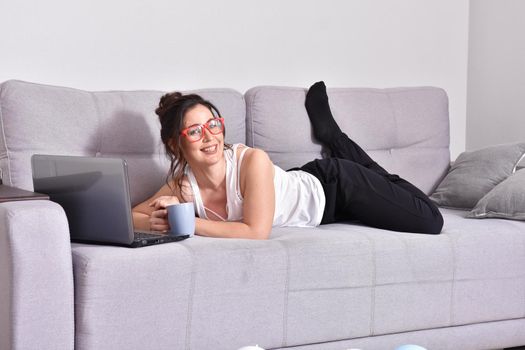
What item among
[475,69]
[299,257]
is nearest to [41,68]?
[299,257]

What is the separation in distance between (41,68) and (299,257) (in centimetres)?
148

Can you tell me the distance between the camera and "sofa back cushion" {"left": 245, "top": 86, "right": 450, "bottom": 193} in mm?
3285

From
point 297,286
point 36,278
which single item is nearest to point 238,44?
point 297,286

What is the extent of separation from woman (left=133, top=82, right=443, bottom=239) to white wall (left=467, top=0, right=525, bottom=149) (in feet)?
4.65

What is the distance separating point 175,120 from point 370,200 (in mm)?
777

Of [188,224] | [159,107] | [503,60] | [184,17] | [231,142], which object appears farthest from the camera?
[503,60]

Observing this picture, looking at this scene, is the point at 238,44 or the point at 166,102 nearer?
the point at 166,102

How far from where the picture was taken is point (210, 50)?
149 inches

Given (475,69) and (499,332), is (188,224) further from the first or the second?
(475,69)

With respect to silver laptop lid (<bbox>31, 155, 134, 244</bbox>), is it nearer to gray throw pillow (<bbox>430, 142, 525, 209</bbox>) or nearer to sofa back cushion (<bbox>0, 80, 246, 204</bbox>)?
sofa back cushion (<bbox>0, 80, 246, 204</bbox>)

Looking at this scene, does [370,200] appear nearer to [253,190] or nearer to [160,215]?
[253,190]

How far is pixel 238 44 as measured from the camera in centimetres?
387

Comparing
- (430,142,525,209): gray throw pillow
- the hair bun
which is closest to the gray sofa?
(430,142,525,209): gray throw pillow

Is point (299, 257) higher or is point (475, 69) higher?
point (475, 69)
